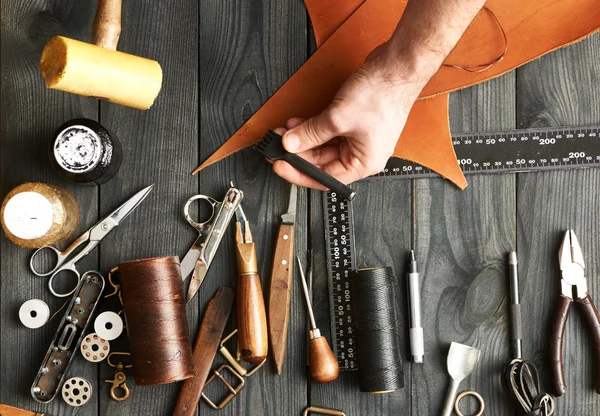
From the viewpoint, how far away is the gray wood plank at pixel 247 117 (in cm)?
155

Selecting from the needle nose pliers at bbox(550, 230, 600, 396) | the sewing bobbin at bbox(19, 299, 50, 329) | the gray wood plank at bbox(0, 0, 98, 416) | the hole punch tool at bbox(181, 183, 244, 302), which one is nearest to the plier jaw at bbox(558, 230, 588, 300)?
the needle nose pliers at bbox(550, 230, 600, 396)

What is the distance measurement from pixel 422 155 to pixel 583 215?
0.39m

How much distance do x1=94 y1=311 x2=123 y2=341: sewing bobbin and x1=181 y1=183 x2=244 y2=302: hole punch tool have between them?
0.16m

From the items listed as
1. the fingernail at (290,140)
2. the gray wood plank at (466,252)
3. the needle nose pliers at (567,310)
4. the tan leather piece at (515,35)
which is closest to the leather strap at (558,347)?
the needle nose pliers at (567,310)

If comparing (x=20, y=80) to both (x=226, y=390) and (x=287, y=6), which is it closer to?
(x=287, y=6)

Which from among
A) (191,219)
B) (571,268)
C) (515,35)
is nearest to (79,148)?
(191,219)

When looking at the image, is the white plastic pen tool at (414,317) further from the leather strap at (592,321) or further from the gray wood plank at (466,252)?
the leather strap at (592,321)

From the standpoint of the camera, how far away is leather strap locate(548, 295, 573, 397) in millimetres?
1473

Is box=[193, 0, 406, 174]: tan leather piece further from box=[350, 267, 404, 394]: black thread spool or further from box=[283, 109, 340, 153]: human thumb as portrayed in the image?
box=[350, 267, 404, 394]: black thread spool

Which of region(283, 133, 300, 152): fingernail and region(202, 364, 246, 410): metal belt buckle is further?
region(202, 364, 246, 410): metal belt buckle

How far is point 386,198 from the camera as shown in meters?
1.56

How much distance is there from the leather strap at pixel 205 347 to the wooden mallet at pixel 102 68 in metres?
0.47

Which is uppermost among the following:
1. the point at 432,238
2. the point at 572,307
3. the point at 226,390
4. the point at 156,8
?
the point at 156,8

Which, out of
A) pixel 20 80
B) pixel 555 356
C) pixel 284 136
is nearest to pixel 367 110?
pixel 284 136
